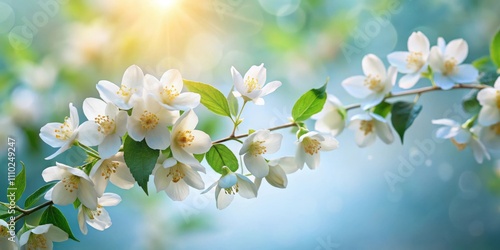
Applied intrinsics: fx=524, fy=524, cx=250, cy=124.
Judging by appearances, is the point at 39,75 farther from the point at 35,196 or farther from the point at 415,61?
the point at 415,61

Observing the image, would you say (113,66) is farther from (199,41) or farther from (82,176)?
(82,176)

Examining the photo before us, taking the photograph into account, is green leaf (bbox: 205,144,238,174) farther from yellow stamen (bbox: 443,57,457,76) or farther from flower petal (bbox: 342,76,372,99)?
yellow stamen (bbox: 443,57,457,76)

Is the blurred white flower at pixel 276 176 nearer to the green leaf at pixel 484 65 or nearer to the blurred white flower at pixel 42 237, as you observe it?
the blurred white flower at pixel 42 237

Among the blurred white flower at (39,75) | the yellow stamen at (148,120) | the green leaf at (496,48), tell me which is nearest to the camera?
the yellow stamen at (148,120)

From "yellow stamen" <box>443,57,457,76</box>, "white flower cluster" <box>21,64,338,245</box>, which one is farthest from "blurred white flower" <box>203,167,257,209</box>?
"yellow stamen" <box>443,57,457,76</box>

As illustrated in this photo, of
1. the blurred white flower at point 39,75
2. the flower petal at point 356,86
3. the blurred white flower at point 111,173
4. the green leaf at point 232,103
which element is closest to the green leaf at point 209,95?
the green leaf at point 232,103
